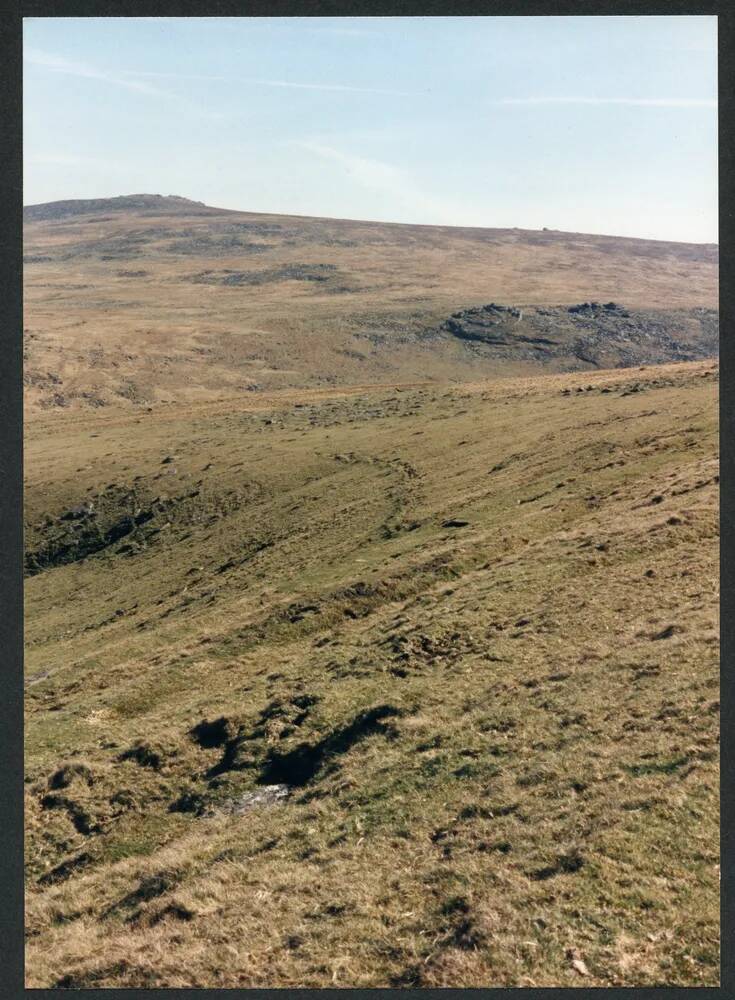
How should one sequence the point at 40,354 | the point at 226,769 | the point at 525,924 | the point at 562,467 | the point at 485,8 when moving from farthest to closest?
the point at 40,354 → the point at 562,467 → the point at 226,769 → the point at 525,924 → the point at 485,8

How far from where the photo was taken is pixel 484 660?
21109 millimetres

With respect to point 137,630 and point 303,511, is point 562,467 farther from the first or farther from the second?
point 137,630

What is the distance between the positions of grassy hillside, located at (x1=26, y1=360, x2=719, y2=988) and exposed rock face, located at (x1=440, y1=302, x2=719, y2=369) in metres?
129

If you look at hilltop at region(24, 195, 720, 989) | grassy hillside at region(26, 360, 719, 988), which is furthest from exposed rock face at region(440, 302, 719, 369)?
grassy hillside at region(26, 360, 719, 988)

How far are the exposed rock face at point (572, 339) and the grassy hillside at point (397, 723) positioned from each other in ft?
424

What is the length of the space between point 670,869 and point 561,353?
17537 centimetres

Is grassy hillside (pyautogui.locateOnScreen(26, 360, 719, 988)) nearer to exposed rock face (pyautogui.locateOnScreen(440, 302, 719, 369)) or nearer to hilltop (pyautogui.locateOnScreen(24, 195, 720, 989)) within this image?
hilltop (pyautogui.locateOnScreen(24, 195, 720, 989))

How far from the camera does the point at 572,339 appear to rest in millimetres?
185375

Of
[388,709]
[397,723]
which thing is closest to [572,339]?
[388,709]

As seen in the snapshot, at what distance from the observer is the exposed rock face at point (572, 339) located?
577 feet

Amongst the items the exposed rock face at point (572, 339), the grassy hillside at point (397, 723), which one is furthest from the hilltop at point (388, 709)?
the exposed rock face at point (572, 339)

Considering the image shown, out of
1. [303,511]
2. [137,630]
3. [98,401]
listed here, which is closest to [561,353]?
[98,401]

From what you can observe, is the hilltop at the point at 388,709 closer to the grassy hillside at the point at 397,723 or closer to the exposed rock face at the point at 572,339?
the grassy hillside at the point at 397,723

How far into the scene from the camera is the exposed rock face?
175750 millimetres
